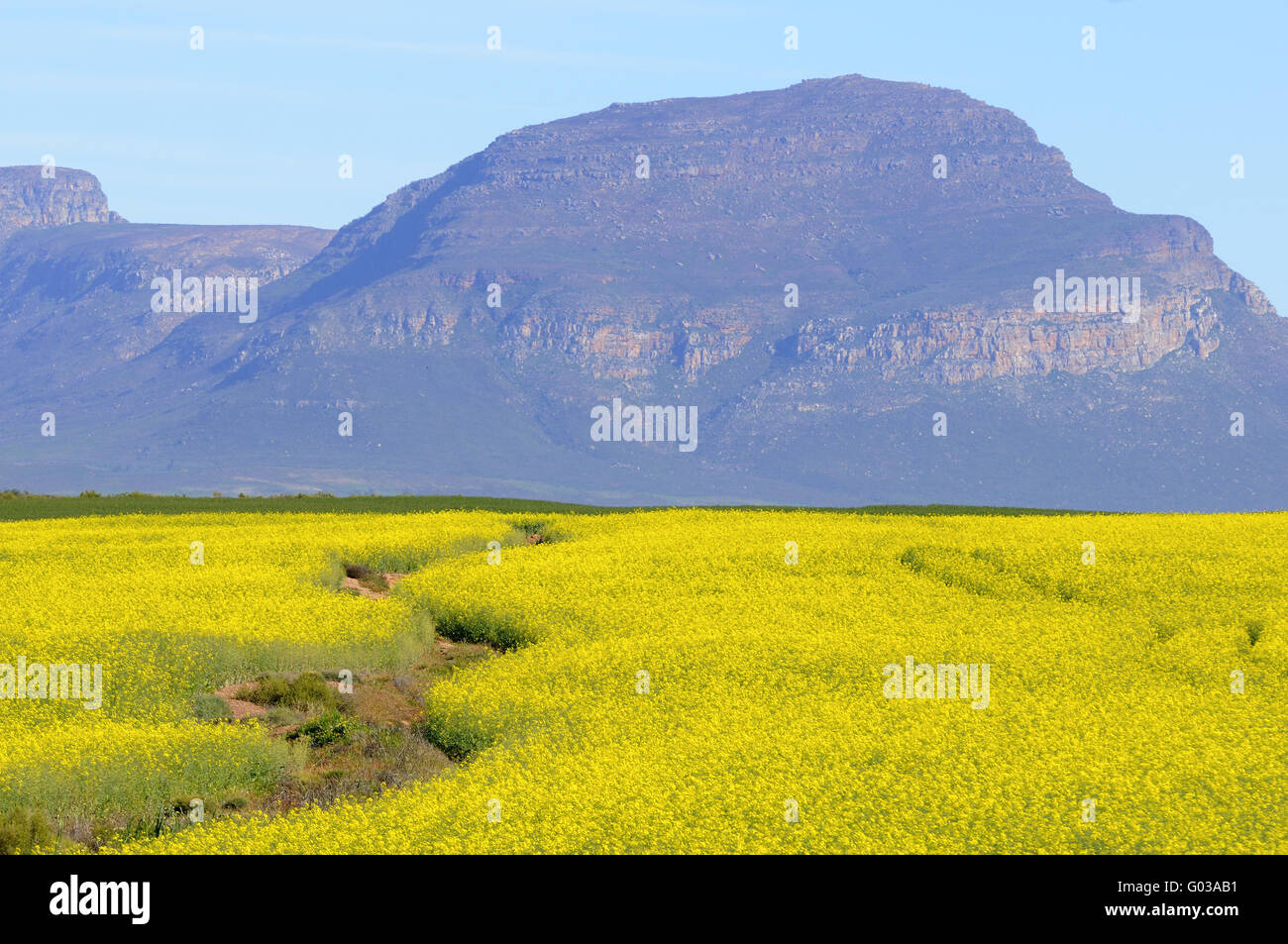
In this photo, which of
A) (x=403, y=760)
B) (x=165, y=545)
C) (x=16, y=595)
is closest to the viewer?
(x=403, y=760)

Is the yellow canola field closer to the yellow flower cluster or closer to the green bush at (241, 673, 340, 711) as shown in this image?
the yellow flower cluster

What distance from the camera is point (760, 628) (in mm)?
27688

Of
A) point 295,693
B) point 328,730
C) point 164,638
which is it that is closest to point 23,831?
point 328,730

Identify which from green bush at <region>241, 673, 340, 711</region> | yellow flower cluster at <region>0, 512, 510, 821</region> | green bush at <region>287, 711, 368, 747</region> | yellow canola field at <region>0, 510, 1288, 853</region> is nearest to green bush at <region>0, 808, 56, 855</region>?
yellow flower cluster at <region>0, 512, 510, 821</region>

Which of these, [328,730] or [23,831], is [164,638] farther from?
[23,831]

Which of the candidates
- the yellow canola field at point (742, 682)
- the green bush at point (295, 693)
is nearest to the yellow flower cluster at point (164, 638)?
the yellow canola field at point (742, 682)

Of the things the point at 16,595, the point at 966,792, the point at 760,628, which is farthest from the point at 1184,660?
the point at 16,595

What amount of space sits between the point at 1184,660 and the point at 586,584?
1330 centimetres

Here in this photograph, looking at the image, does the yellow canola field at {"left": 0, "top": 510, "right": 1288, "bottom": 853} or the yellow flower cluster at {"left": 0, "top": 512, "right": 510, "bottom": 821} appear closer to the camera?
the yellow canola field at {"left": 0, "top": 510, "right": 1288, "bottom": 853}

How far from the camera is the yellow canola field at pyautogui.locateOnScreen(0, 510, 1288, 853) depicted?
51.5ft

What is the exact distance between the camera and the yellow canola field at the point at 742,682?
15.7m

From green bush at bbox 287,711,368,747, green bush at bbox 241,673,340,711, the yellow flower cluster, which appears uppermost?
the yellow flower cluster
